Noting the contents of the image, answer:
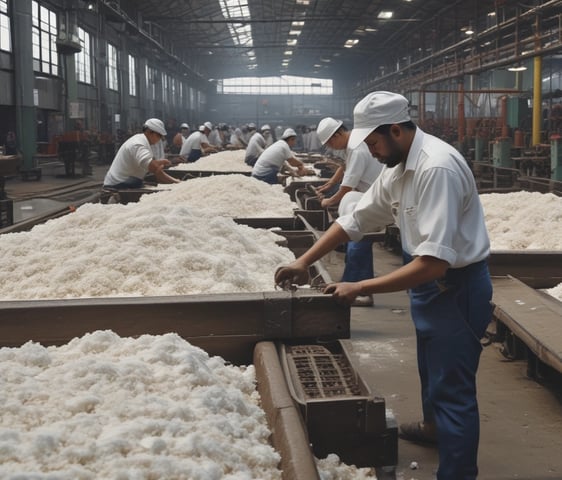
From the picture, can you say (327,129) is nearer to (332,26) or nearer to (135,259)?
(135,259)

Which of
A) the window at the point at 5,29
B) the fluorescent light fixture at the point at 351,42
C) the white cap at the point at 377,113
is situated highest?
the fluorescent light fixture at the point at 351,42

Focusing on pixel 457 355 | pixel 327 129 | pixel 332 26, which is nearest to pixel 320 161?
pixel 327 129

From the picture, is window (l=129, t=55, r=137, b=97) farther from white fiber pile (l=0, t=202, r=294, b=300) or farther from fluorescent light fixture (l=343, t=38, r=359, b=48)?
white fiber pile (l=0, t=202, r=294, b=300)

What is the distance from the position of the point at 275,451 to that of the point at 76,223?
2.39 meters

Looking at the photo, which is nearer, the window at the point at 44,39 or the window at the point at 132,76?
the window at the point at 44,39

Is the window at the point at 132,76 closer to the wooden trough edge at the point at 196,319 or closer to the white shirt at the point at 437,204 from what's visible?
the wooden trough edge at the point at 196,319

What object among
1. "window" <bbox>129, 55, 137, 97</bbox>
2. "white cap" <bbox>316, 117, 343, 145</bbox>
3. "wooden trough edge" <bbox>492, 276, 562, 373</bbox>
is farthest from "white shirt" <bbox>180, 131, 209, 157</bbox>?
"window" <bbox>129, 55, 137, 97</bbox>

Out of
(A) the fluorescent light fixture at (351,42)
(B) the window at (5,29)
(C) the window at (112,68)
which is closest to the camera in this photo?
(B) the window at (5,29)

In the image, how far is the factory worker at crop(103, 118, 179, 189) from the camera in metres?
7.45

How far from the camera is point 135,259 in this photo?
3.24 m

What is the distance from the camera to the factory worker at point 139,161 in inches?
293

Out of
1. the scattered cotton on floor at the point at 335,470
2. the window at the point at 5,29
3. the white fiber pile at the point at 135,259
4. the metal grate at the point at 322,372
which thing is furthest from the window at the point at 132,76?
the scattered cotton on floor at the point at 335,470

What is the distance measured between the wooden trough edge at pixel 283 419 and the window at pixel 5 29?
15684 millimetres

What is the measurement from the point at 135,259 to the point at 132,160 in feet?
15.1
